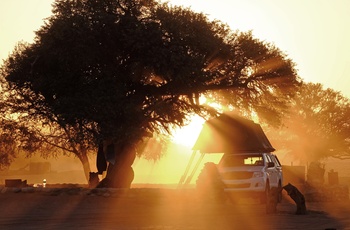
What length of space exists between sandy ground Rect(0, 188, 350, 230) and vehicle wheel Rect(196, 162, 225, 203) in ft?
1.26

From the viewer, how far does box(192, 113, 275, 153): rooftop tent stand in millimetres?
37844

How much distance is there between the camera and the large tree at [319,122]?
75.6 m

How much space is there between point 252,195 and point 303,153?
5312cm

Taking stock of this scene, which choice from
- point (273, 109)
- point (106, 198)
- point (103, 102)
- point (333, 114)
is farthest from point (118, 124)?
point (333, 114)

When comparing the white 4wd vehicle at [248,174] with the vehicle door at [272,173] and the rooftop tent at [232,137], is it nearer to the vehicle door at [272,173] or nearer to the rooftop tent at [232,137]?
the vehicle door at [272,173]

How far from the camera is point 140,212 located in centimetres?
2612

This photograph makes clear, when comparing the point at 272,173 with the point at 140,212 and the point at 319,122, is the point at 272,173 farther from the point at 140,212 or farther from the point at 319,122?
the point at 319,122

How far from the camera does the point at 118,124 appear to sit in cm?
3428

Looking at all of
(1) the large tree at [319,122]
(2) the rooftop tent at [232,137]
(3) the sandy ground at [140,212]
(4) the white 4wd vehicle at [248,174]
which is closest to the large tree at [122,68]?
(2) the rooftop tent at [232,137]

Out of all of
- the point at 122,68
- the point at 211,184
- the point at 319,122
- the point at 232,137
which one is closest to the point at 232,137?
the point at 232,137

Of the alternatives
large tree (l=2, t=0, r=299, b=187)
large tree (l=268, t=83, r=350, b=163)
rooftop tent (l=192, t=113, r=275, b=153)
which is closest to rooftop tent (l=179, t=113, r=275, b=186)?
rooftop tent (l=192, t=113, r=275, b=153)

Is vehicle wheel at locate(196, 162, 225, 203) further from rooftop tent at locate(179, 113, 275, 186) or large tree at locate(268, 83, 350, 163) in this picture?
large tree at locate(268, 83, 350, 163)

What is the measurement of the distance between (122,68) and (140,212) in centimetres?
1177

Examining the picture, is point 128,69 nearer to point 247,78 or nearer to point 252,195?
point 247,78
